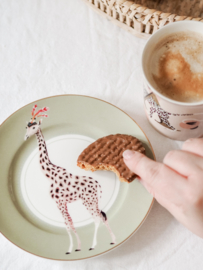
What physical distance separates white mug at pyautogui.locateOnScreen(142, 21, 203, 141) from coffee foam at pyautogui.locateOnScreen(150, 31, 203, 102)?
16mm

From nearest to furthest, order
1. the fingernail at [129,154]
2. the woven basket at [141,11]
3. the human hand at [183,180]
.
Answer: the human hand at [183,180] → the fingernail at [129,154] → the woven basket at [141,11]

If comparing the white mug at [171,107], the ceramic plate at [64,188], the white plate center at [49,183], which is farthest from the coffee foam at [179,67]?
the white plate center at [49,183]

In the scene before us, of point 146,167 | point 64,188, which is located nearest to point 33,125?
point 64,188

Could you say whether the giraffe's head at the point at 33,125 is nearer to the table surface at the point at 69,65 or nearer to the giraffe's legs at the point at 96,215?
the table surface at the point at 69,65

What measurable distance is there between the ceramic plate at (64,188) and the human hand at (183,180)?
4.1 inches

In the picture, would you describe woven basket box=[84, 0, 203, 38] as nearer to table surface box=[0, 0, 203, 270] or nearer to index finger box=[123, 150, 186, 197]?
table surface box=[0, 0, 203, 270]

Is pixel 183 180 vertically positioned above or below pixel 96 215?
above

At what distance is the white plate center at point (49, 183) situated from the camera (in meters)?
0.64

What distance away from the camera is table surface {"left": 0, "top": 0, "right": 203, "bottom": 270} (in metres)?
0.67

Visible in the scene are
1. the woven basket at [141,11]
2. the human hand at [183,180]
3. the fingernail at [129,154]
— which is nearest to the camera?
the human hand at [183,180]

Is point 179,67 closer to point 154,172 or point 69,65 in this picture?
point 154,172

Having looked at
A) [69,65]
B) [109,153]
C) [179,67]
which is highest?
[179,67]

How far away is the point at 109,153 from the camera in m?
0.66

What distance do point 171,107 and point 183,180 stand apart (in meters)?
0.15
